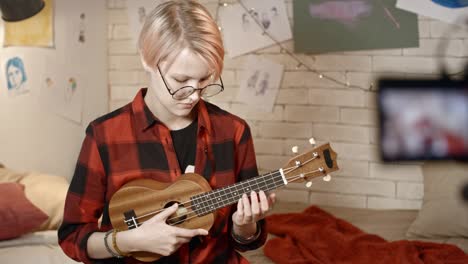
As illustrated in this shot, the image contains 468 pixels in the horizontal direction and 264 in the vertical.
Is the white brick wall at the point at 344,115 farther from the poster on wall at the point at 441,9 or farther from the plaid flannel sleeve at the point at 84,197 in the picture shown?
the plaid flannel sleeve at the point at 84,197

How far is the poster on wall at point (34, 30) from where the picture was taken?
229cm

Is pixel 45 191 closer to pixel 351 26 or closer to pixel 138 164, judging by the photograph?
pixel 138 164

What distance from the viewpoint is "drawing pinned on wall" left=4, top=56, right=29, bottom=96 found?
2.29 meters

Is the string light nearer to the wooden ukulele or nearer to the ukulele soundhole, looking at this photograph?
the wooden ukulele

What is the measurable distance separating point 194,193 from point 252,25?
5.05 feet

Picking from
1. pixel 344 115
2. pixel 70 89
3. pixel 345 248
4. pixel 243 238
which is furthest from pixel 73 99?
pixel 243 238

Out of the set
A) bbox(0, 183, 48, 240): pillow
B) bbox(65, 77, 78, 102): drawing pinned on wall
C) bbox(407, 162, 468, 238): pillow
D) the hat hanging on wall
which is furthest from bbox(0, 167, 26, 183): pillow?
bbox(407, 162, 468, 238): pillow

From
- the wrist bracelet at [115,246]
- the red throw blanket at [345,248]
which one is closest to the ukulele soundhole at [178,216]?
the wrist bracelet at [115,246]

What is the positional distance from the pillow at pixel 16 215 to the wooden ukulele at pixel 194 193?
816 mm

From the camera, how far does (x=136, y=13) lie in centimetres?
271

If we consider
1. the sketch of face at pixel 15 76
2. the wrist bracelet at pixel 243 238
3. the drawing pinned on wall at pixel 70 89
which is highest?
the sketch of face at pixel 15 76

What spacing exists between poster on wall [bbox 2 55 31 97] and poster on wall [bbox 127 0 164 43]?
0.58 metres

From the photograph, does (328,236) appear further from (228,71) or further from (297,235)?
(228,71)

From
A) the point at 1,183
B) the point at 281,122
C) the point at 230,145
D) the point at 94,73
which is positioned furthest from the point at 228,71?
the point at 230,145
